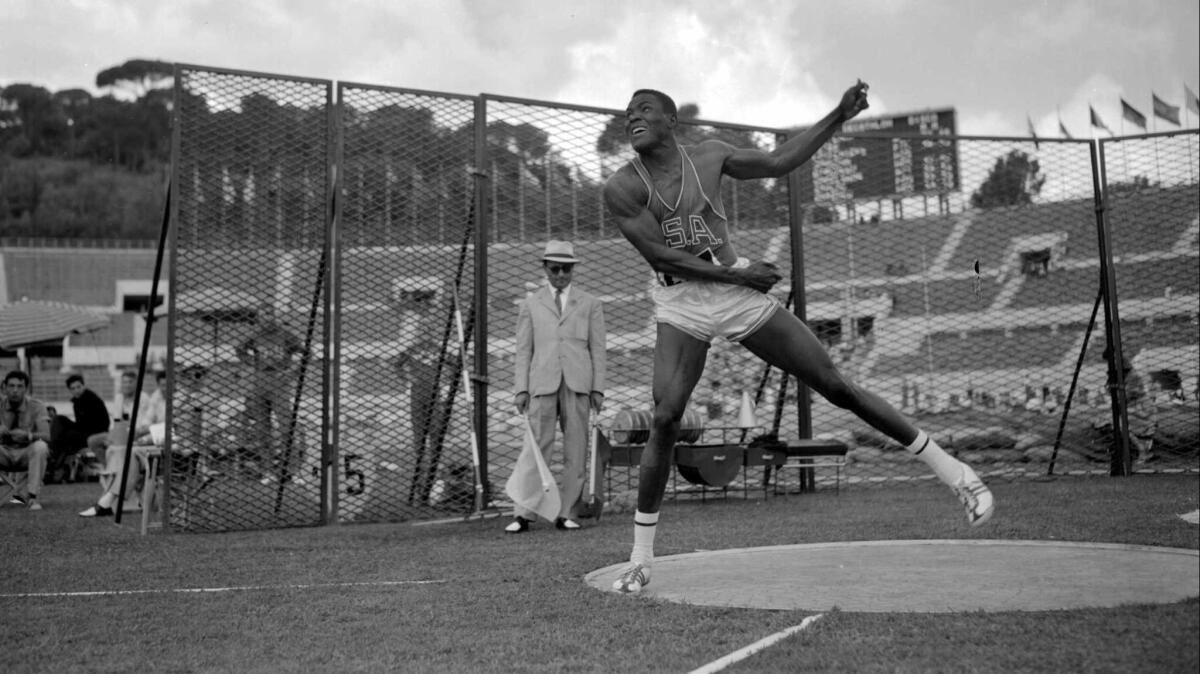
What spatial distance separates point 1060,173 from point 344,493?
862 cm

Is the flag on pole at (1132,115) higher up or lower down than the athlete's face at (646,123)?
higher up

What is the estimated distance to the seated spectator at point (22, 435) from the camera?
11.9 metres

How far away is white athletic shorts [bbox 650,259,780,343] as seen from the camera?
504cm

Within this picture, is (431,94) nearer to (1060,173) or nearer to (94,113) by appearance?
(1060,173)

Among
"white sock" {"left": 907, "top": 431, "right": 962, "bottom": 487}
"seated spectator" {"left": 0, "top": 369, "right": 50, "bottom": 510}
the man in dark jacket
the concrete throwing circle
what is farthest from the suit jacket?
the man in dark jacket

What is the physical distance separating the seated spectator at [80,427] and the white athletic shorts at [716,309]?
11428 mm

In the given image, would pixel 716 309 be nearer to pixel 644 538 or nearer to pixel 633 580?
pixel 644 538

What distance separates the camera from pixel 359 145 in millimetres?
10062

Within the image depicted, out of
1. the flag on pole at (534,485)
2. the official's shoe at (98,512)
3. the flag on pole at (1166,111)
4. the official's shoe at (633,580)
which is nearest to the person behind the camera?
the official's shoe at (633,580)

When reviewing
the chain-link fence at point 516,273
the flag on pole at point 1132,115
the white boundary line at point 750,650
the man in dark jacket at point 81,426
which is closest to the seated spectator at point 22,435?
the man in dark jacket at point 81,426

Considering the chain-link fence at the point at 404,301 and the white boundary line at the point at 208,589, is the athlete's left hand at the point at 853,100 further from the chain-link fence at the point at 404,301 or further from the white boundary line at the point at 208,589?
the chain-link fence at the point at 404,301

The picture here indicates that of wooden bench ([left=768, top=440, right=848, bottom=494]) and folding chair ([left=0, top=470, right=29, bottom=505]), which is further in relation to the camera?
wooden bench ([left=768, top=440, right=848, bottom=494])

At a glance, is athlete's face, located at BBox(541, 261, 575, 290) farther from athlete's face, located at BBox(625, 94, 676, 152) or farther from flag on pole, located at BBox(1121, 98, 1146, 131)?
flag on pole, located at BBox(1121, 98, 1146, 131)

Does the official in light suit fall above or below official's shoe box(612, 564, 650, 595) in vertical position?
above
